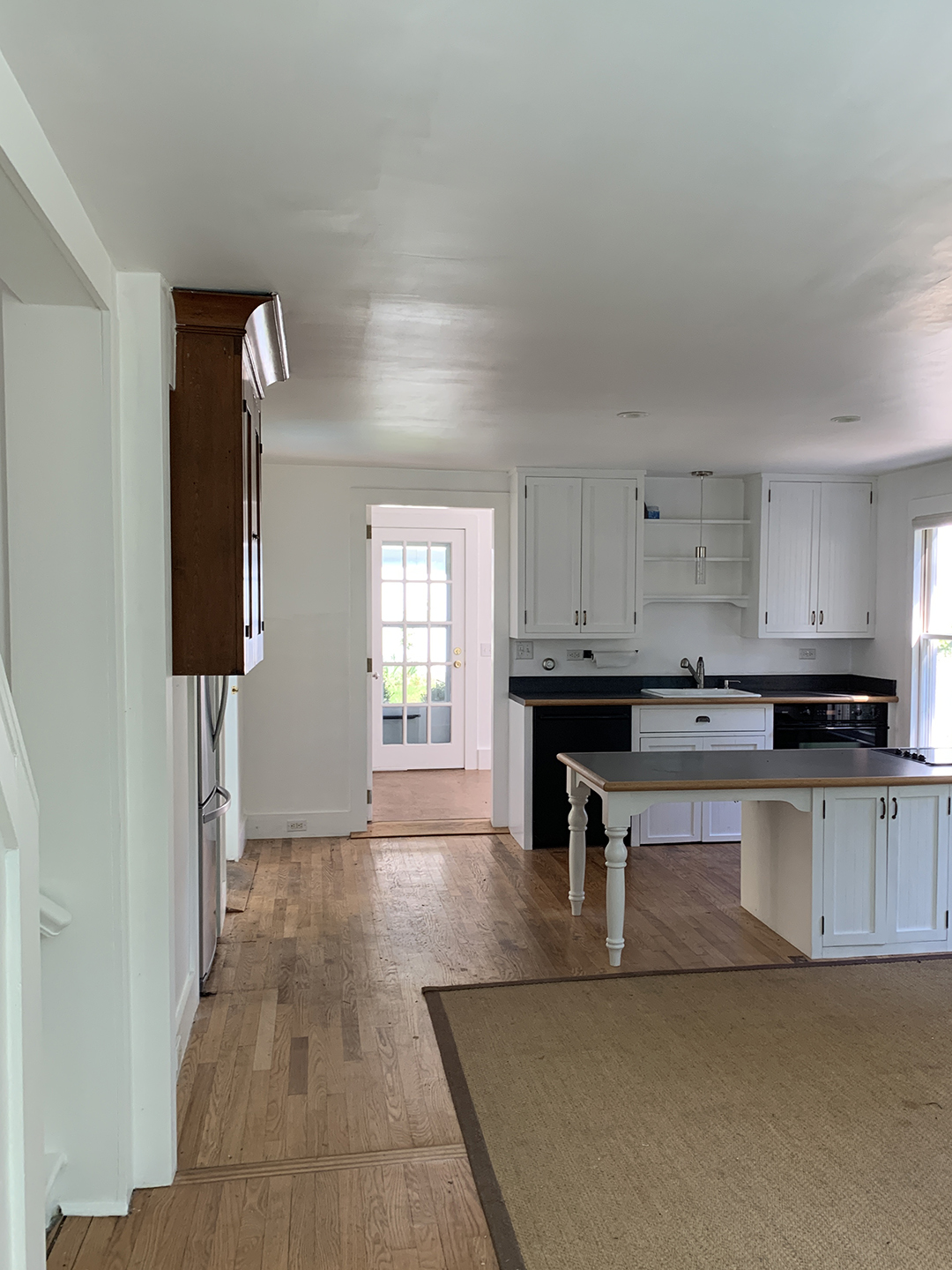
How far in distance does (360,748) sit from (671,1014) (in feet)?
10.4

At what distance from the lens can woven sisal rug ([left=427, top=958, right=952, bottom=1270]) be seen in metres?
2.29

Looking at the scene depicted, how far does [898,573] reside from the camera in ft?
20.6

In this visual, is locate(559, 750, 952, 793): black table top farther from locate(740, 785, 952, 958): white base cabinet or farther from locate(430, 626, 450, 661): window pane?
locate(430, 626, 450, 661): window pane

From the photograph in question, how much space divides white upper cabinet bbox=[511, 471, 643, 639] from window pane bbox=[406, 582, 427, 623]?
7.78 feet

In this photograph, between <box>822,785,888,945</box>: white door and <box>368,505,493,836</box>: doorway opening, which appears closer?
<box>822,785,888,945</box>: white door

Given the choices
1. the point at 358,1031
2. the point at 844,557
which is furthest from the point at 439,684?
the point at 358,1031

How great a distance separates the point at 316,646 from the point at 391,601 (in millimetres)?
2352

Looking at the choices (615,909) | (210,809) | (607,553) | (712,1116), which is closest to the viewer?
(712,1116)

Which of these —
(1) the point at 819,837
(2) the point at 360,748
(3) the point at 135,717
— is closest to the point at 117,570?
(3) the point at 135,717

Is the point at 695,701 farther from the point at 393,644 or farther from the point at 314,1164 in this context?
the point at 314,1164

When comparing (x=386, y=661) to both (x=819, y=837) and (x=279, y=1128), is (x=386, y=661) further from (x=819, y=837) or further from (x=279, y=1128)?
(x=279, y=1128)

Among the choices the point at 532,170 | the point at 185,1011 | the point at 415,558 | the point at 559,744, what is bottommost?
the point at 185,1011

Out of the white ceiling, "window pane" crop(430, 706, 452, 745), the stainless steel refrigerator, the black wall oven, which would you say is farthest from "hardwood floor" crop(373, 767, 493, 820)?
the white ceiling

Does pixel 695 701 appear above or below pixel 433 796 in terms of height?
above
